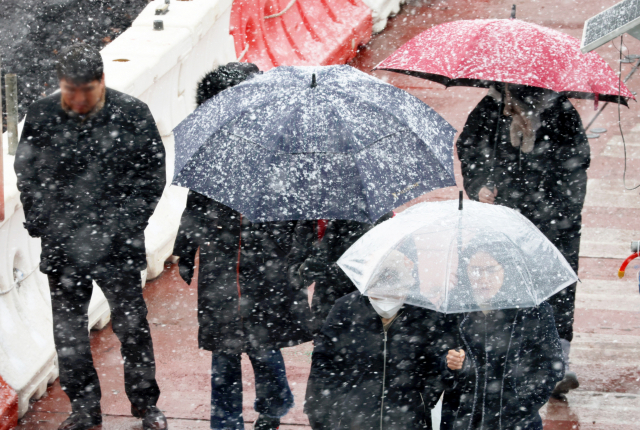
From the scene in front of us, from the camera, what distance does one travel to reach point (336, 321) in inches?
146

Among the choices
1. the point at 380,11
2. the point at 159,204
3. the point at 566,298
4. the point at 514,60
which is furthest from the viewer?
the point at 380,11

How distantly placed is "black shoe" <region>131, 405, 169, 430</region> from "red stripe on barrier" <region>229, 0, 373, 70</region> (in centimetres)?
491

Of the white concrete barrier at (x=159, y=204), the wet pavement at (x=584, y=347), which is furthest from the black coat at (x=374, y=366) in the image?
the white concrete barrier at (x=159, y=204)

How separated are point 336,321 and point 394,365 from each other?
1.05 ft

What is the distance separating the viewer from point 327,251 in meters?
4.33

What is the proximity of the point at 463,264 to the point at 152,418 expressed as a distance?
7.25ft

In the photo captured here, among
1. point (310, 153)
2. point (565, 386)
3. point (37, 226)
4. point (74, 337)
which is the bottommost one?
point (565, 386)

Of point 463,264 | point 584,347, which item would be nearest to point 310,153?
point 463,264

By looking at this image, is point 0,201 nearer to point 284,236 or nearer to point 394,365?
point 284,236

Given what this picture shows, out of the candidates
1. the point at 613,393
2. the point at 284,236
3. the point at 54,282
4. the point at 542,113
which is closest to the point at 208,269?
the point at 284,236

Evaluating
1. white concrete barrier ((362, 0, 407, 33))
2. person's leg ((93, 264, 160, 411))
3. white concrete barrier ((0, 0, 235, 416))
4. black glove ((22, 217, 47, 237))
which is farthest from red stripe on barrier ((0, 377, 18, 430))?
white concrete barrier ((362, 0, 407, 33))

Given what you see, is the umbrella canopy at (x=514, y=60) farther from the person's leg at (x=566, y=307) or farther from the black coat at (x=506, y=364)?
the black coat at (x=506, y=364)

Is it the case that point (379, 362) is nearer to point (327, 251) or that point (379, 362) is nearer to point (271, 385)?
point (327, 251)

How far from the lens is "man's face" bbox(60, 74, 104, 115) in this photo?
4238 millimetres
